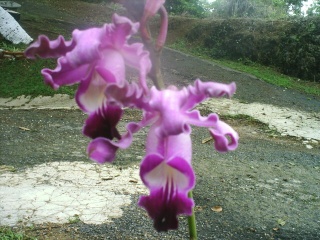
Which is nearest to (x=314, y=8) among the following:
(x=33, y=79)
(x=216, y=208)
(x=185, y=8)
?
(x=185, y=8)

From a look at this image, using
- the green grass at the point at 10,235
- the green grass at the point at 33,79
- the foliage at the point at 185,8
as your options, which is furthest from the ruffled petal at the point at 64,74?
the foliage at the point at 185,8

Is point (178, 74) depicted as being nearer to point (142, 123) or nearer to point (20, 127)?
point (20, 127)

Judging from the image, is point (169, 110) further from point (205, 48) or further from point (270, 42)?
point (205, 48)

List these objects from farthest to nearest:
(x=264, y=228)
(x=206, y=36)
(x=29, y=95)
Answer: (x=206, y=36), (x=29, y=95), (x=264, y=228)

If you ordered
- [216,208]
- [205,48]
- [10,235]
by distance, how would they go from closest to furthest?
1. [10,235]
2. [216,208]
3. [205,48]

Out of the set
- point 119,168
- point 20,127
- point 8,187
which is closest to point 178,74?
point 20,127

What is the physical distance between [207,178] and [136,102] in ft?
11.0

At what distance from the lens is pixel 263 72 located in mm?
8188

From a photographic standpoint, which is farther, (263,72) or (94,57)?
(263,72)

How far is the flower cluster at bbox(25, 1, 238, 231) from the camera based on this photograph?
1.38 feet

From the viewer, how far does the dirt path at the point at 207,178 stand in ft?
9.46

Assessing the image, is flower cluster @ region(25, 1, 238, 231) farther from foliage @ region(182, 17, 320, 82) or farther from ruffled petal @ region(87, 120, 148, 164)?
foliage @ region(182, 17, 320, 82)

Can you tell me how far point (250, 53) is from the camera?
9062 mm

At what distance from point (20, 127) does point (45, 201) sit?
190 centimetres
